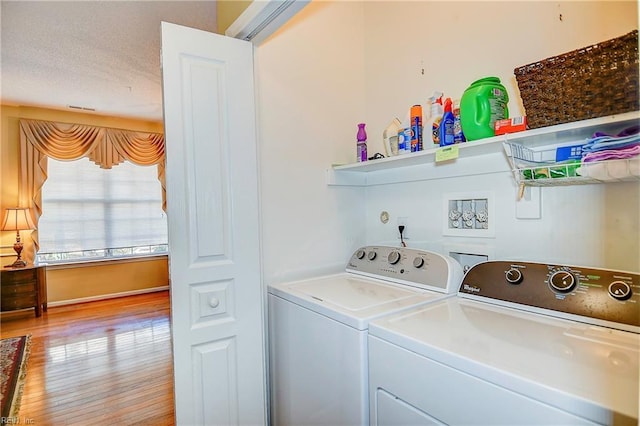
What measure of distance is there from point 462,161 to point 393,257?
523 mm

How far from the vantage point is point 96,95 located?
412cm

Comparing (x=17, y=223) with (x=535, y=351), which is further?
(x=17, y=223)

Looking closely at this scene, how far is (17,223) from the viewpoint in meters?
4.25

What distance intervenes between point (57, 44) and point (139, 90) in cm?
118

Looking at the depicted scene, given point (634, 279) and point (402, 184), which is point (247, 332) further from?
point (634, 279)

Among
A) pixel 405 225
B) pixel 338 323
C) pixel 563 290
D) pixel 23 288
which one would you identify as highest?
pixel 405 225

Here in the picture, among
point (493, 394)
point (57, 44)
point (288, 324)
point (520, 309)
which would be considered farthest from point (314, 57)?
point (57, 44)

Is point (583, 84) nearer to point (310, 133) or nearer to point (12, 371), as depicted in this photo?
point (310, 133)

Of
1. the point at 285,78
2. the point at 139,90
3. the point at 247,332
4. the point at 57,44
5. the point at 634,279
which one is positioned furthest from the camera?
the point at 139,90

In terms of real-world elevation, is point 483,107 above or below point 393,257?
above

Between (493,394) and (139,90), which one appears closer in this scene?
(493,394)

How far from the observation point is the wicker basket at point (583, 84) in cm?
89

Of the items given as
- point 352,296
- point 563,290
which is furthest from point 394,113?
point 563,290

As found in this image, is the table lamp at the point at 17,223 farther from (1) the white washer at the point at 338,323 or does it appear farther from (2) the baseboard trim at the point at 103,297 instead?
(1) the white washer at the point at 338,323
